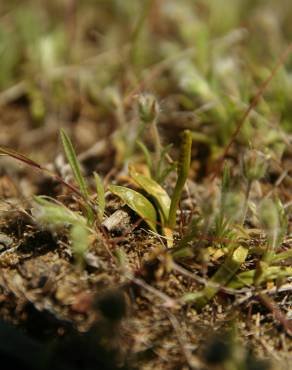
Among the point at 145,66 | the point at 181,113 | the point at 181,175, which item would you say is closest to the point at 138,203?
the point at 181,175

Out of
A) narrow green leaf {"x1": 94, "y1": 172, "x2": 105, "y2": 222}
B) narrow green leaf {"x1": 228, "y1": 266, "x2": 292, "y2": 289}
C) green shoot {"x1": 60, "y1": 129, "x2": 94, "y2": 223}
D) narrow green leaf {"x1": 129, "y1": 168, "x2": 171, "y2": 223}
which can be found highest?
green shoot {"x1": 60, "y1": 129, "x2": 94, "y2": 223}

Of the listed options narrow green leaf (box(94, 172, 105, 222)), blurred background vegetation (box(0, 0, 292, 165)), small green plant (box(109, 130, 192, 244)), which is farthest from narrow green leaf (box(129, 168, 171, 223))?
blurred background vegetation (box(0, 0, 292, 165))

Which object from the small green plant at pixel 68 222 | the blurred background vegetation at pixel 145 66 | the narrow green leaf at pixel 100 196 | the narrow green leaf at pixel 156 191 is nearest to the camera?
the small green plant at pixel 68 222

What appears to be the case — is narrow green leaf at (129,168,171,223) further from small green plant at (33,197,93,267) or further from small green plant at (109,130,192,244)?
small green plant at (33,197,93,267)

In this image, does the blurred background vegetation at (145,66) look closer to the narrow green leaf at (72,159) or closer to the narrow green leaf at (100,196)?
the narrow green leaf at (72,159)

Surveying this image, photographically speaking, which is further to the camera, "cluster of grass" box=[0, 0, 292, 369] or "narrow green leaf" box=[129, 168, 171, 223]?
"narrow green leaf" box=[129, 168, 171, 223]

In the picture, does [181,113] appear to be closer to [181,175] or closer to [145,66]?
[145,66]

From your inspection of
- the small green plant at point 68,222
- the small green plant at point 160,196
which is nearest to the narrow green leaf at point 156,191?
the small green plant at point 160,196
